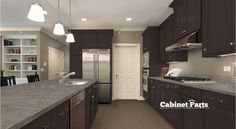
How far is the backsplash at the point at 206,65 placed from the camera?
9.02 feet

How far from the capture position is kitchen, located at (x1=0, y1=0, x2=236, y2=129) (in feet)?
5.96

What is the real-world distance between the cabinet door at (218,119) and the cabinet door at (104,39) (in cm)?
423

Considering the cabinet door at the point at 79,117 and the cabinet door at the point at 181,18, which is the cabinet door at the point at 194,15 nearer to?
the cabinet door at the point at 181,18

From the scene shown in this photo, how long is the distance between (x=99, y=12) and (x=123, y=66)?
2520 millimetres

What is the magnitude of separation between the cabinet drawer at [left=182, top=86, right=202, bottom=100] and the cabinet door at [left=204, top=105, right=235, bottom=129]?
0.23 metres

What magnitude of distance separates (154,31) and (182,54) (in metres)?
1.65

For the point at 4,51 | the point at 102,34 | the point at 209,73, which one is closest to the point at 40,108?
the point at 209,73

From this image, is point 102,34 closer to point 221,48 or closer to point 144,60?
point 144,60

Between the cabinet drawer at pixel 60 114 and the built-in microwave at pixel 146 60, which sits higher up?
the built-in microwave at pixel 146 60

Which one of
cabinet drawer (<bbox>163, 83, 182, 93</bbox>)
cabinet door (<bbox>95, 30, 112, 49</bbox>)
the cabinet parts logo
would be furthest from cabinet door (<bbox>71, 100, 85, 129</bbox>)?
cabinet door (<bbox>95, 30, 112, 49</bbox>)

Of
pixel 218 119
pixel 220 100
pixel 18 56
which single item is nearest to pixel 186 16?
pixel 220 100

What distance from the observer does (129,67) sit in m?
6.66

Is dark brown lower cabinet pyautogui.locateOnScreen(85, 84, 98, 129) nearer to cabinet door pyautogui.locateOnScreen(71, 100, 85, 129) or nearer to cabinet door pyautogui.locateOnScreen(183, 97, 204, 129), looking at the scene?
cabinet door pyautogui.locateOnScreen(71, 100, 85, 129)

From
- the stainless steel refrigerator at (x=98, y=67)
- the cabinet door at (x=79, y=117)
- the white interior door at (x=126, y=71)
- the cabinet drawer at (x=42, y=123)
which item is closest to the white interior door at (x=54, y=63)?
the stainless steel refrigerator at (x=98, y=67)
